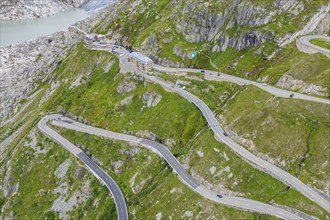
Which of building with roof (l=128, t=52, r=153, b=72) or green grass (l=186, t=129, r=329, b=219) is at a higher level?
building with roof (l=128, t=52, r=153, b=72)

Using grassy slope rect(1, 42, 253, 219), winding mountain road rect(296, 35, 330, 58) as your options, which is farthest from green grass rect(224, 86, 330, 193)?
winding mountain road rect(296, 35, 330, 58)

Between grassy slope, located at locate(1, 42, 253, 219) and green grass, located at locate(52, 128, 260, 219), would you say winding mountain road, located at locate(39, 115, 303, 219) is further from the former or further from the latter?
grassy slope, located at locate(1, 42, 253, 219)

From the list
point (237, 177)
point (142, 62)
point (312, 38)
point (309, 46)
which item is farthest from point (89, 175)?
point (312, 38)

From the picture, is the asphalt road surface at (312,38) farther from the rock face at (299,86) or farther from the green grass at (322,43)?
the rock face at (299,86)

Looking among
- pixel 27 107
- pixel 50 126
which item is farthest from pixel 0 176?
pixel 27 107

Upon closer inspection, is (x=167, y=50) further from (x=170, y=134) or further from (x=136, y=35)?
(x=170, y=134)

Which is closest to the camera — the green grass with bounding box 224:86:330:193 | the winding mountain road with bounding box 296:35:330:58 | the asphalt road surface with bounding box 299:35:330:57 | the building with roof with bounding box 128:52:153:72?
the green grass with bounding box 224:86:330:193

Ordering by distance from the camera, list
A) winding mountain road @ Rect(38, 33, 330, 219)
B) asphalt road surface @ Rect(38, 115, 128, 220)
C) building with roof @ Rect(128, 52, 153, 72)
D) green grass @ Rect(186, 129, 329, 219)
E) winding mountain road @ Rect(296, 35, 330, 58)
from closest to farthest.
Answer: green grass @ Rect(186, 129, 329, 219)
winding mountain road @ Rect(38, 33, 330, 219)
asphalt road surface @ Rect(38, 115, 128, 220)
winding mountain road @ Rect(296, 35, 330, 58)
building with roof @ Rect(128, 52, 153, 72)
